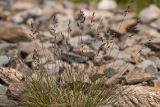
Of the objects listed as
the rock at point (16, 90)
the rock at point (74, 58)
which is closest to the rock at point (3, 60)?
the rock at point (74, 58)

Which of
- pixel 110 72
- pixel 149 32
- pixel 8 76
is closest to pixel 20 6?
pixel 149 32

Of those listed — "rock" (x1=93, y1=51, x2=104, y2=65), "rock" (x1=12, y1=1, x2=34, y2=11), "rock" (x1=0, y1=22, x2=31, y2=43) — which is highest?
"rock" (x1=12, y1=1, x2=34, y2=11)

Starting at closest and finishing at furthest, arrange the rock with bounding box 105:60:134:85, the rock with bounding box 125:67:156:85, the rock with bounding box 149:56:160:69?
1. the rock with bounding box 105:60:134:85
2. the rock with bounding box 125:67:156:85
3. the rock with bounding box 149:56:160:69

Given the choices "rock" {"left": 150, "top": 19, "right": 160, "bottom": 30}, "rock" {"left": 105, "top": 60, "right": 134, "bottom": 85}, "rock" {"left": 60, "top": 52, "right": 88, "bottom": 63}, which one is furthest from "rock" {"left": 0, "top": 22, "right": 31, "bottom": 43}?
"rock" {"left": 150, "top": 19, "right": 160, "bottom": 30}

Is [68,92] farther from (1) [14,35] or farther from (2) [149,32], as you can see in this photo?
(2) [149,32]

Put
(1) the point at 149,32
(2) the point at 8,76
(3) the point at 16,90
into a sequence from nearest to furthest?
(3) the point at 16,90
(2) the point at 8,76
(1) the point at 149,32

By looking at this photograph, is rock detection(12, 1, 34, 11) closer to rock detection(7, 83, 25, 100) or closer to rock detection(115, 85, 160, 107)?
rock detection(7, 83, 25, 100)

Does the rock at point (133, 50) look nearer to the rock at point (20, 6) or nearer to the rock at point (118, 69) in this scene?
the rock at point (118, 69)
